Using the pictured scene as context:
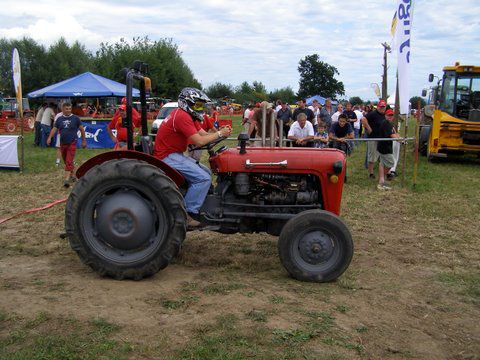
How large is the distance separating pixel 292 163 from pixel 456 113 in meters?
11.2

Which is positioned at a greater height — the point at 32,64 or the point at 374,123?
the point at 32,64

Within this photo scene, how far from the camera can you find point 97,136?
1808 cm

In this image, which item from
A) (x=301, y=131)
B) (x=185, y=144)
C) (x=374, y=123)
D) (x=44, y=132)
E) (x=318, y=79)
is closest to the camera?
(x=185, y=144)

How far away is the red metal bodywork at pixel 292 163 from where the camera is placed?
4977 mm

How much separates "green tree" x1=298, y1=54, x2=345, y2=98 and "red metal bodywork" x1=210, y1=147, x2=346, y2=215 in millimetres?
74361

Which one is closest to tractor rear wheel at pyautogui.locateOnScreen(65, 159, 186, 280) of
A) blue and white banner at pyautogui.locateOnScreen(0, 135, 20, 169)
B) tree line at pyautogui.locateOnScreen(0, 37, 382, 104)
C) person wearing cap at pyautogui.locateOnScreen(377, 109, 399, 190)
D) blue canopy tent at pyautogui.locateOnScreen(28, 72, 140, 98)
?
person wearing cap at pyautogui.locateOnScreen(377, 109, 399, 190)

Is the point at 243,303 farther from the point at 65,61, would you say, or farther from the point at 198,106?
the point at 65,61

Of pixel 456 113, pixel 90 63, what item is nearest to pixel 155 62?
pixel 90 63

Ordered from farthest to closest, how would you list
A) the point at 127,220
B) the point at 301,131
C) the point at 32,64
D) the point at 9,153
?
1. the point at 32,64
2. the point at 9,153
3. the point at 301,131
4. the point at 127,220

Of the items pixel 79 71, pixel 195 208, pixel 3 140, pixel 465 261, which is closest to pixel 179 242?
pixel 195 208

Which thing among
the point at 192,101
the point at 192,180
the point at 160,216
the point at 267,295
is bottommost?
the point at 267,295

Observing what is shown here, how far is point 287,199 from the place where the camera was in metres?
5.13

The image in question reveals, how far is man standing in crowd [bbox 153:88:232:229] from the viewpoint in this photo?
16.1ft

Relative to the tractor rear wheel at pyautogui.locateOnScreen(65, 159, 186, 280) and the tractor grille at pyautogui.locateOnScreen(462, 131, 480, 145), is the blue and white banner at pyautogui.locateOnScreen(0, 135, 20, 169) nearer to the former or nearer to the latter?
the tractor rear wheel at pyautogui.locateOnScreen(65, 159, 186, 280)
